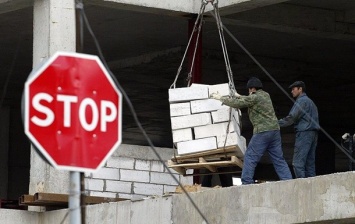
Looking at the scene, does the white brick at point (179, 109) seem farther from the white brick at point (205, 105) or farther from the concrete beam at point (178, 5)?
the concrete beam at point (178, 5)

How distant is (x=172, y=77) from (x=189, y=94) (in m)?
11.9

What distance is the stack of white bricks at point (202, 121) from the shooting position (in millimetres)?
15539

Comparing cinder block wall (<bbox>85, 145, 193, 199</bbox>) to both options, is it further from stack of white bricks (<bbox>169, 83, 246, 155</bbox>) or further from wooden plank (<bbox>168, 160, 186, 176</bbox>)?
stack of white bricks (<bbox>169, 83, 246, 155</bbox>)

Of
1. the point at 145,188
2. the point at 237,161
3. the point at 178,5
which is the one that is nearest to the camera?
the point at 237,161

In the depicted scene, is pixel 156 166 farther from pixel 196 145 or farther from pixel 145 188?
pixel 196 145

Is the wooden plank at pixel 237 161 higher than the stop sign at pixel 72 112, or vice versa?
the wooden plank at pixel 237 161

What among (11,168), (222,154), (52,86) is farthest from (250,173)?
(11,168)

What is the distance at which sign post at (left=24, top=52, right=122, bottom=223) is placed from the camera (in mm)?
7098

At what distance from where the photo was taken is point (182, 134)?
52.3 ft

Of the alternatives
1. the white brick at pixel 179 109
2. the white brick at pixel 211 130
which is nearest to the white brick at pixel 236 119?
the white brick at pixel 211 130

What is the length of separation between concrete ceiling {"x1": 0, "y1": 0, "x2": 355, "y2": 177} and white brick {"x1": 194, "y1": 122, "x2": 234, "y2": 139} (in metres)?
3.79

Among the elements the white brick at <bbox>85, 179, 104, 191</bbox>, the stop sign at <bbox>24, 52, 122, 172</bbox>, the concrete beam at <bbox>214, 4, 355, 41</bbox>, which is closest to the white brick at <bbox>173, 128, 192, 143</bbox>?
the white brick at <bbox>85, 179, 104, 191</bbox>

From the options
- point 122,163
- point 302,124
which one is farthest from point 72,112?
point 122,163

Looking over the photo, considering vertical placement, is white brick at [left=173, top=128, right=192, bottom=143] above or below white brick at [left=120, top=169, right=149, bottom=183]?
above
